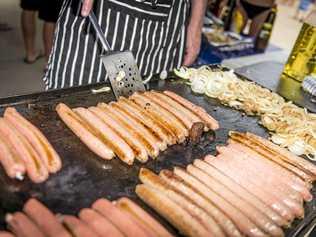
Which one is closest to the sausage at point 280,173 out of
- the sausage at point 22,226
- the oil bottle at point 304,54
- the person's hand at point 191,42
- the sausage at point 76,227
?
the sausage at point 76,227

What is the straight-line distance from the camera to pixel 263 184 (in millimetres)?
2471

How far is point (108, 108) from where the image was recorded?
113 inches

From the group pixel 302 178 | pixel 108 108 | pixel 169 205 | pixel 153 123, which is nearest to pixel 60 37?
pixel 108 108

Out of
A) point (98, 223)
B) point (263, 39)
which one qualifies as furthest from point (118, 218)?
point (263, 39)

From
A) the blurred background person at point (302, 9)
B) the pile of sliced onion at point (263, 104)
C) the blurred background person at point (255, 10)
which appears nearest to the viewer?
the pile of sliced onion at point (263, 104)

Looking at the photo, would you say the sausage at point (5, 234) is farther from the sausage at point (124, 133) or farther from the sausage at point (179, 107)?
the sausage at point (179, 107)

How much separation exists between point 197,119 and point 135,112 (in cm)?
50

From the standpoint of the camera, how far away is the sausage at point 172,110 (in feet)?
9.62

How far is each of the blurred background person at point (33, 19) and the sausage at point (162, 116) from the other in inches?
172

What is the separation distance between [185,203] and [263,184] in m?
0.63

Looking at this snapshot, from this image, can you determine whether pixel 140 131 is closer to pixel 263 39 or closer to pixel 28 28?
pixel 263 39

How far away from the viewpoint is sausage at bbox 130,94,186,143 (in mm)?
2814

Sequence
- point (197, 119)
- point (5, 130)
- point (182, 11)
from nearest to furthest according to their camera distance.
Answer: point (5, 130)
point (197, 119)
point (182, 11)

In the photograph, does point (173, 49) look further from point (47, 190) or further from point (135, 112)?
point (47, 190)
